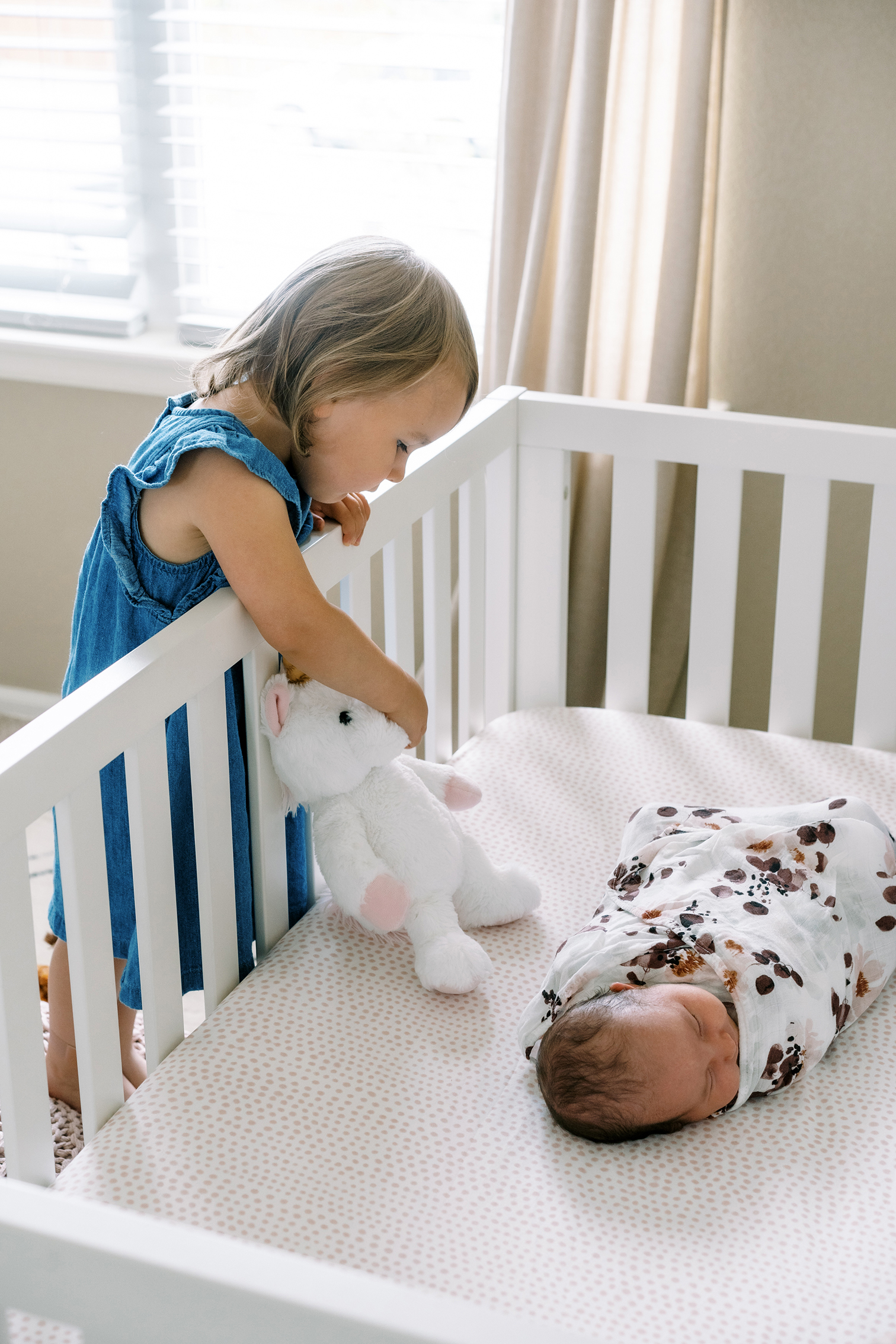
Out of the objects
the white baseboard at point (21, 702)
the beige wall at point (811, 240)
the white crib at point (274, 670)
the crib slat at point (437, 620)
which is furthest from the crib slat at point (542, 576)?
the white baseboard at point (21, 702)

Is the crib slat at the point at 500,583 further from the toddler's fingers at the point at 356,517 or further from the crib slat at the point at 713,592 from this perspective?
the toddler's fingers at the point at 356,517

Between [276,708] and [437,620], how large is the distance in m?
0.34

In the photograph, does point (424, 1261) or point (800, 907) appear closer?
point (424, 1261)

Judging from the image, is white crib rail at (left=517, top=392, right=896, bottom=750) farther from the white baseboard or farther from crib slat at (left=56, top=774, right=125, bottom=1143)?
the white baseboard

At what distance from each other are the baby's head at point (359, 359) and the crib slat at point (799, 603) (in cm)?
53

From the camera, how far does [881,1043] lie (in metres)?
0.98

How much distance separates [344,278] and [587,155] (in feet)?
2.57

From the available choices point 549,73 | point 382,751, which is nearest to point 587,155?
point 549,73

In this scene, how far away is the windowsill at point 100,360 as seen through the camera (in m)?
1.99

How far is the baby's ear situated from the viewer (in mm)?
989

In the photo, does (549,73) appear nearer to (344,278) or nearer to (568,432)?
(568,432)

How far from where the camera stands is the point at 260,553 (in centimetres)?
90

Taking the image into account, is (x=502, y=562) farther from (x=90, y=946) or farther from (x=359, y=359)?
(x=90, y=946)

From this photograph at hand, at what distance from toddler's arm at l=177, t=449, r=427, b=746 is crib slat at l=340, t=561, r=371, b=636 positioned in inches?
6.9
